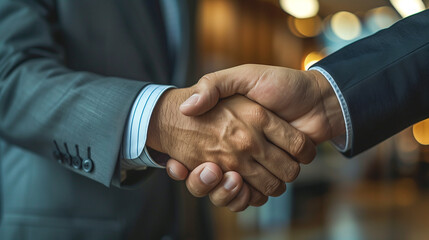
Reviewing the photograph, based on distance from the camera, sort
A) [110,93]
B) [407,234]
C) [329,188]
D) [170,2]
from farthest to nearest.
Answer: [329,188] < [407,234] < [170,2] < [110,93]

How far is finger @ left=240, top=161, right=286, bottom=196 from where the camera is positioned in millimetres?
854

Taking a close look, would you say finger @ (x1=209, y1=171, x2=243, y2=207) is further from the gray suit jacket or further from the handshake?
the gray suit jacket

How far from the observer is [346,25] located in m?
6.85

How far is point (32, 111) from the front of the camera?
0.90 meters

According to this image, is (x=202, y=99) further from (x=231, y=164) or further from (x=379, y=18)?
(x=379, y=18)

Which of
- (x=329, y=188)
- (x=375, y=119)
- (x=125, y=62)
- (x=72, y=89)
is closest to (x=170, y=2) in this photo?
(x=125, y=62)

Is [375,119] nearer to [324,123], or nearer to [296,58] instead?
[324,123]

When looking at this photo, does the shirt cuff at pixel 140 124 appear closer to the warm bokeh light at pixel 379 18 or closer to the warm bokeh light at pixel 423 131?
the warm bokeh light at pixel 379 18

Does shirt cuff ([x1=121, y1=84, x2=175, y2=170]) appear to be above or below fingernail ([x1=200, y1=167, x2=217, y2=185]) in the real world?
above

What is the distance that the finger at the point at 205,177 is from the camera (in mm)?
829

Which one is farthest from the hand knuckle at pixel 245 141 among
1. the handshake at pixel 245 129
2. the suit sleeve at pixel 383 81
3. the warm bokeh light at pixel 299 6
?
the warm bokeh light at pixel 299 6

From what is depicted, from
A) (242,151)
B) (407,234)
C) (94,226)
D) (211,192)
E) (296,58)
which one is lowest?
(407,234)

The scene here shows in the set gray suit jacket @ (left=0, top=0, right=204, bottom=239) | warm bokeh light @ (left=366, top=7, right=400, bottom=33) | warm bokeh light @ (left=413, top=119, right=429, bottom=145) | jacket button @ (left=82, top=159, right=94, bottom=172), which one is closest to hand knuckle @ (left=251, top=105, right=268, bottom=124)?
gray suit jacket @ (left=0, top=0, right=204, bottom=239)

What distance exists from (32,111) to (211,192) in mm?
444
